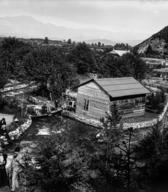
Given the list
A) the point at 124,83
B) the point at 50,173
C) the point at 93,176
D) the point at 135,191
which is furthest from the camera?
the point at 124,83

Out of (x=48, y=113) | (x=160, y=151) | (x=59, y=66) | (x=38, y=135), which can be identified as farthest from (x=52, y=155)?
(x=59, y=66)

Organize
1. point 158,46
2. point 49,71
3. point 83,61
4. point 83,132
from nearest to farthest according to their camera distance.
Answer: point 83,132, point 49,71, point 83,61, point 158,46

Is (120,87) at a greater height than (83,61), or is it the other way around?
(83,61)

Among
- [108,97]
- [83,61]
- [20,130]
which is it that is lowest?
[20,130]

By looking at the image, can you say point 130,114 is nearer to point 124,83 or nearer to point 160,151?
point 124,83

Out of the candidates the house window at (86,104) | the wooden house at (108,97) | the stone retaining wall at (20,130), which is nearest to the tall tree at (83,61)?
the wooden house at (108,97)

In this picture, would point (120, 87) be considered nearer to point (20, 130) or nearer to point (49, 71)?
point (20, 130)

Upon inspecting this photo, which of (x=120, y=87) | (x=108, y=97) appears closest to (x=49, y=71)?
(x=120, y=87)

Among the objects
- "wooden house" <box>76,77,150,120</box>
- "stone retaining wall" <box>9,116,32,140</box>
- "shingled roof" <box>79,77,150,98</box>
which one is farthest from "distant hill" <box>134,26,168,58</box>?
"stone retaining wall" <box>9,116,32,140</box>
